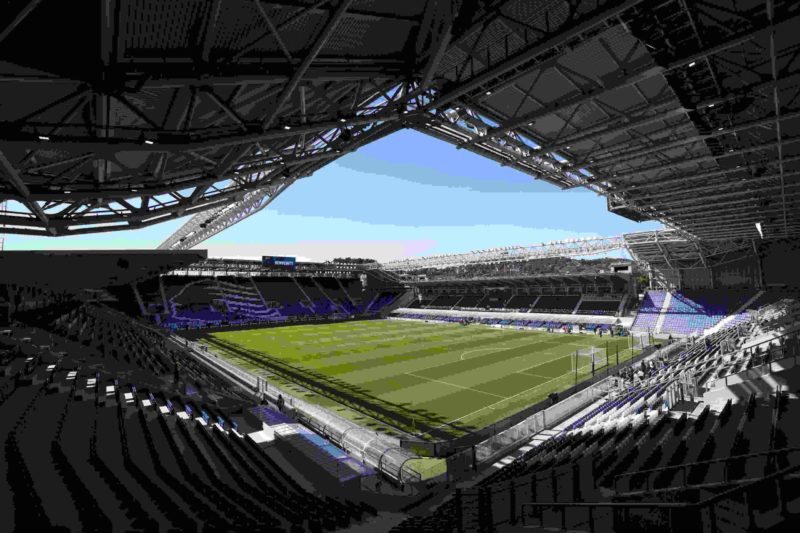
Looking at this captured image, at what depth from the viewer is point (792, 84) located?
372 inches

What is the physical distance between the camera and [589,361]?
31.7 metres

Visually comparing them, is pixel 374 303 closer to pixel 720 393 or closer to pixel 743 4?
pixel 720 393

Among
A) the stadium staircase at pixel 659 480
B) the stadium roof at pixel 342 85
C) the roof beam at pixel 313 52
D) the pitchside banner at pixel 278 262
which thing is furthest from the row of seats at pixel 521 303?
the roof beam at pixel 313 52

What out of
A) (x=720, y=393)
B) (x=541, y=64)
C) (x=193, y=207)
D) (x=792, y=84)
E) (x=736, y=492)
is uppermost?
(x=792, y=84)

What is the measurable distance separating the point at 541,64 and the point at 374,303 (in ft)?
236

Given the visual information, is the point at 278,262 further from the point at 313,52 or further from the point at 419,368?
the point at 313,52

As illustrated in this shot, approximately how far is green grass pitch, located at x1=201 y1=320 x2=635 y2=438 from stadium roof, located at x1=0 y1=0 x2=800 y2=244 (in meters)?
12.7

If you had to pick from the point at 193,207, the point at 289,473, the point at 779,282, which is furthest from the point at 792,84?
the point at 779,282

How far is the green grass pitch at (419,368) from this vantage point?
2050 centimetres

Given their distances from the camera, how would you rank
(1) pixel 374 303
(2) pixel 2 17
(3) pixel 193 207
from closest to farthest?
(2) pixel 2 17
(3) pixel 193 207
(1) pixel 374 303

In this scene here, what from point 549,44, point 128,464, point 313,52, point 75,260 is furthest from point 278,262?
point 549,44

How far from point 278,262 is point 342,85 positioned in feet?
195

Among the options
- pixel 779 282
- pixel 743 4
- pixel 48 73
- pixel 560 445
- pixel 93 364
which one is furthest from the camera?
pixel 779 282

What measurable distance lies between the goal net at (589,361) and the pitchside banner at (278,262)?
45.7m
